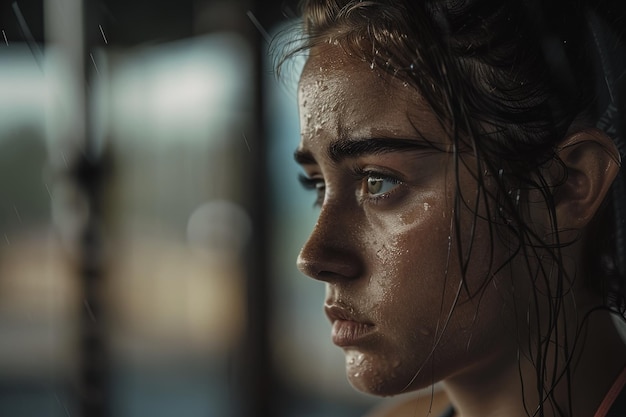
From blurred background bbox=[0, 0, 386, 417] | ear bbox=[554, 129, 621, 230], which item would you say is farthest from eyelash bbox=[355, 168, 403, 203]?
blurred background bbox=[0, 0, 386, 417]

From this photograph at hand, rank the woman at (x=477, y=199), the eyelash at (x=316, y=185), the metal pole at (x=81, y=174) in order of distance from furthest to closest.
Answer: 1. the metal pole at (x=81, y=174)
2. the eyelash at (x=316, y=185)
3. the woman at (x=477, y=199)

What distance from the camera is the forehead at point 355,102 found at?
0.47 metres

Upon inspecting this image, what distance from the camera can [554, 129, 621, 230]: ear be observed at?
0.47m

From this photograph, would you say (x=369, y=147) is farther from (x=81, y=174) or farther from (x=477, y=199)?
(x=81, y=174)

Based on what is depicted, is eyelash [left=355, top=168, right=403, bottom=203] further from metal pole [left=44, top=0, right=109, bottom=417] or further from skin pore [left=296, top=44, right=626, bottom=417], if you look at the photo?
metal pole [left=44, top=0, right=109, bottom=417]

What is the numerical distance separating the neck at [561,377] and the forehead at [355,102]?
169 mm

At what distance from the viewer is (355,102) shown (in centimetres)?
49

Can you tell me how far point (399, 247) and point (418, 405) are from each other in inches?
10.2

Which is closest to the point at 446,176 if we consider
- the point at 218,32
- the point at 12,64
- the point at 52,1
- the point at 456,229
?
the point at 456,229

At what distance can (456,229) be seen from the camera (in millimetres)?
470

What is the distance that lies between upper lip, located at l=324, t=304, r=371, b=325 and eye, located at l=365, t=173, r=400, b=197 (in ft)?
0.26

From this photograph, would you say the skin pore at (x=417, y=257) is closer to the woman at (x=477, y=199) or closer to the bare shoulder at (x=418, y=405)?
the woman at (x=477, y=199)

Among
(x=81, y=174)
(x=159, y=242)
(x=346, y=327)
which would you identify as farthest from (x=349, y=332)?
(x=159, y=242)

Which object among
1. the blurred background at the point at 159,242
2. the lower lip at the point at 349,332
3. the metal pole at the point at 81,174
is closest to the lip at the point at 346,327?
the lower lip at the point at 349,332
